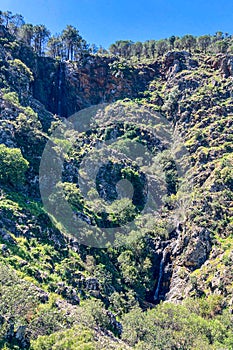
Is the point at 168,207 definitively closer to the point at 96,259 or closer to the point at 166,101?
the point at 96,259

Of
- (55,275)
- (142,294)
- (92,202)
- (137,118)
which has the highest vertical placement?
(137,118)

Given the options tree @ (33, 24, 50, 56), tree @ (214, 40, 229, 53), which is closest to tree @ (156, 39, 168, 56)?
tree @ (214, 40, 229, 53)

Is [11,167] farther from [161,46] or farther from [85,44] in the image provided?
[161,46]

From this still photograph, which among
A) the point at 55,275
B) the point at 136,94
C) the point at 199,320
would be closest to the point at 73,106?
the point at 136,94

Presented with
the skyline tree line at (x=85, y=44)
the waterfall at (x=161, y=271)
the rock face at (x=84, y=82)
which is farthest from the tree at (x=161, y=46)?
the waterfall at (x=161, y=271)

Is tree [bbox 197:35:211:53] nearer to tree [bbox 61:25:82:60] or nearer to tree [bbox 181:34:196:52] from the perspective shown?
tree [bbox 181:34:196:52]

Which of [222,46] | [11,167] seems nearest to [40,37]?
[222,46]
